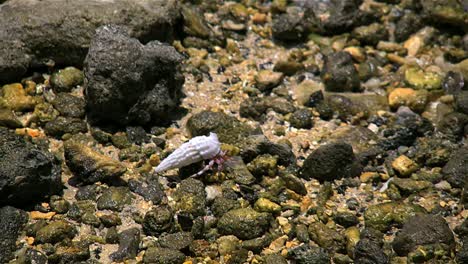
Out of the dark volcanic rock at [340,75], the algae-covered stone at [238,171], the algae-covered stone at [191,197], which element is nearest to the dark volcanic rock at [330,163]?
the algae-covered stone at [238,171]

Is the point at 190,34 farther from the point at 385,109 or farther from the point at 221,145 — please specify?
the point at 385,109

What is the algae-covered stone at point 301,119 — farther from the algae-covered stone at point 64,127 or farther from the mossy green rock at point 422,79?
the algae-covered stone at point 64,127

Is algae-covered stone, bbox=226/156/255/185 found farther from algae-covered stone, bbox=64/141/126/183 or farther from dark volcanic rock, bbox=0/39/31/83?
dark volcanic rock, bbox=0/39/31/83

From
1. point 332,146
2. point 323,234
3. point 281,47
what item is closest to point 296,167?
point 332,146

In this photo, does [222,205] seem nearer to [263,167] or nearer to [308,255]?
[263,167]

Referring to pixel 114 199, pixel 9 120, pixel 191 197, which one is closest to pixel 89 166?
pixel 114 199

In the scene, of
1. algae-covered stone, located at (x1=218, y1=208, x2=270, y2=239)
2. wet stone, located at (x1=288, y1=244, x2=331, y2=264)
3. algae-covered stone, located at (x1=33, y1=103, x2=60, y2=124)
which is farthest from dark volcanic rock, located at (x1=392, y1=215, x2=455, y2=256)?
algae-covered stone, located at (x1=33, y1=103, x2=60, y2=124)
